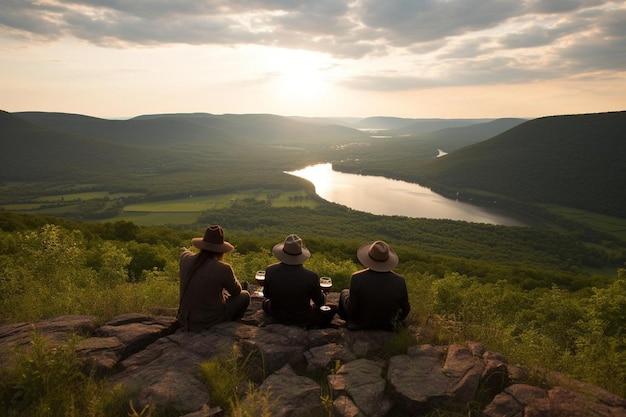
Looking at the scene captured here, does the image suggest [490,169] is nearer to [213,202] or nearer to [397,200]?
[397,200]

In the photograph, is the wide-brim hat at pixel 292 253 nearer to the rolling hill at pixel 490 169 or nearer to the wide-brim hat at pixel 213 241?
the wide-brim hat at pixel 213 241

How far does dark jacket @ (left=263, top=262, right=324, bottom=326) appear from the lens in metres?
6.16

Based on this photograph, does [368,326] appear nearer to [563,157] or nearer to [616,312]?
[616,312]

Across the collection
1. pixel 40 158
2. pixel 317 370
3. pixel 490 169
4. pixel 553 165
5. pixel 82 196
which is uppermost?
pixel 40 158

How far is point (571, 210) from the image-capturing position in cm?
11138

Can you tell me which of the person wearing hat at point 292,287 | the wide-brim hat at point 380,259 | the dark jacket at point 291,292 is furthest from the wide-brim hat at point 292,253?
the wide-brim hat at point 380,259

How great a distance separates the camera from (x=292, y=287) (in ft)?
20.1

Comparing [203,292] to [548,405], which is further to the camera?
[203,292]

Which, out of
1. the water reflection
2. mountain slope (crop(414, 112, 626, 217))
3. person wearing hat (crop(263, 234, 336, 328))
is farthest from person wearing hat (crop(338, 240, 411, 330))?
mountain slope (crop(414, 112, 626, 217))

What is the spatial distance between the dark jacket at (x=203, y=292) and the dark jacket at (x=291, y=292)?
70 centimetres

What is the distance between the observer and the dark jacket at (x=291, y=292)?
6.16m

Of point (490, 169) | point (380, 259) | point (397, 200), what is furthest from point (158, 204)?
point (490, 169)

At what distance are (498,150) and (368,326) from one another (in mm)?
185269

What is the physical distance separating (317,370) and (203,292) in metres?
2.25
